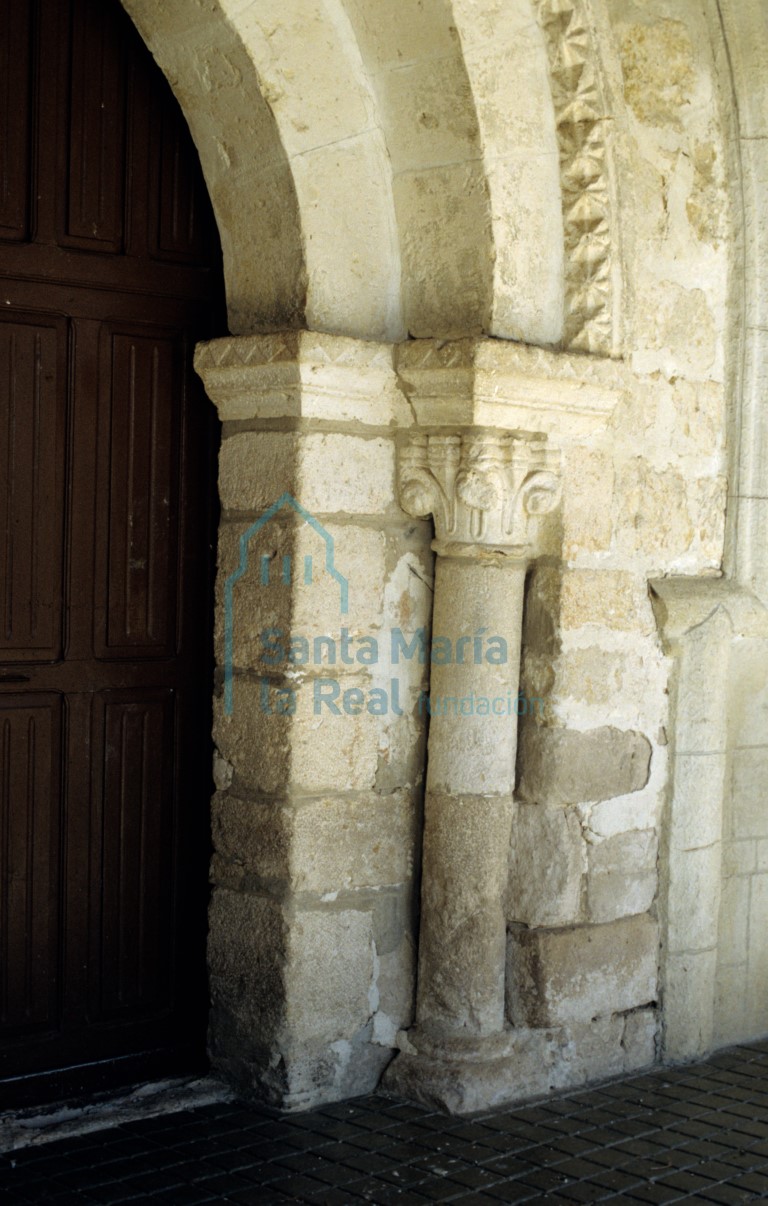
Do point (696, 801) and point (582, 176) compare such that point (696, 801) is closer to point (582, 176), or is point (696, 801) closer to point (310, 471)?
point (310, 471)

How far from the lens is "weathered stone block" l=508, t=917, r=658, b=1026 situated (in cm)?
321

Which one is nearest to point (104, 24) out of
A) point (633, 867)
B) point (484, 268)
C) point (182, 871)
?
point (484, 268)

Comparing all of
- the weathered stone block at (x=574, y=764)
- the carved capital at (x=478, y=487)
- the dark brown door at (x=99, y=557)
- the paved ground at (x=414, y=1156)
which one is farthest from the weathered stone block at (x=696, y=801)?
the dark brown door at (x=99, y=557)

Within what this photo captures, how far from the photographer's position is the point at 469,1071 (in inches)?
121

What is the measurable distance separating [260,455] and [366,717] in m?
0.64

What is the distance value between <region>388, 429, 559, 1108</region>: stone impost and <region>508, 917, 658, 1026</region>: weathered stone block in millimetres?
71

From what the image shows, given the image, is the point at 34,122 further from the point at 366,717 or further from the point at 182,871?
the point at 182,871

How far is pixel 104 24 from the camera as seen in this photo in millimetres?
3016

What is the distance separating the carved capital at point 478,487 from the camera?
120 inches

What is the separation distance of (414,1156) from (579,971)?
66 centimetres

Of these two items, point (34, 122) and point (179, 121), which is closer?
point (34, 122)

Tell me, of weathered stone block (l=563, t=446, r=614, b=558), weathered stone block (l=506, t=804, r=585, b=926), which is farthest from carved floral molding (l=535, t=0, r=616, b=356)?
weathered stone block (l=506, t=804, r=585, b=926)

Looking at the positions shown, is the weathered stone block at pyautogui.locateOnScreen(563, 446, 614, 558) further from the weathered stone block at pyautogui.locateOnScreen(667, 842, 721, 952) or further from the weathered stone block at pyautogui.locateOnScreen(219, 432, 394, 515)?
the weathered stone block at pyautogui.locateOnScreen(667, 842, 721, 952)

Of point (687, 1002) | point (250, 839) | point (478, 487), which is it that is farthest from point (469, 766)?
point (687, 1002)
